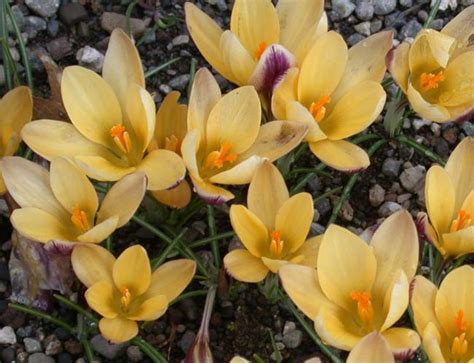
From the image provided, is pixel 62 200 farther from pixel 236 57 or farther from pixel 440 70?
pixel 440 70

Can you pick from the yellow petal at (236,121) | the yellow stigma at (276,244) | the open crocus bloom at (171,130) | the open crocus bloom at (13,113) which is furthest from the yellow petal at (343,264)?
the open crocus bloom at (13,113)

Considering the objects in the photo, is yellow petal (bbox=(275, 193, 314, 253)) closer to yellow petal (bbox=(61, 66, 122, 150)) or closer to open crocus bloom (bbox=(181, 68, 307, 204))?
open crocus bloom (bbox=(181, 68, 307, 204))

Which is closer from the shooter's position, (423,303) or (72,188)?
(423,303)

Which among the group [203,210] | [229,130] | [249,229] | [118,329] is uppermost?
[229,130]

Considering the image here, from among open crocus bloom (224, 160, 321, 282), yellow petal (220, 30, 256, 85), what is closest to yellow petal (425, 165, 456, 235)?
open crocus bloom (224, 160, 321, 282)

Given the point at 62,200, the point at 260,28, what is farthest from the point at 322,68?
the point at 62,200

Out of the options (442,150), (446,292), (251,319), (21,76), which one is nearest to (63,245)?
(251,319)
